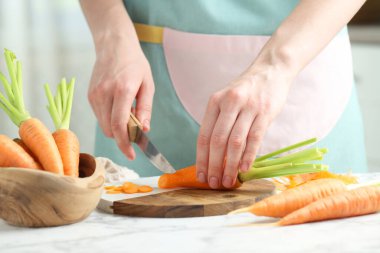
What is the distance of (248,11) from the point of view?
183cm

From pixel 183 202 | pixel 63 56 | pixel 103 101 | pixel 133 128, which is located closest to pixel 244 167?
pixel 183 202

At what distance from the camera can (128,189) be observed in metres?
1.41

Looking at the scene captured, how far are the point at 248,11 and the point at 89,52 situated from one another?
6.12 feet

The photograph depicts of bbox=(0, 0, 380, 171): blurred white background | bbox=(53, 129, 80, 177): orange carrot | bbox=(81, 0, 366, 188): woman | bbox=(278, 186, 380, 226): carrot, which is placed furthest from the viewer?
bbox=(0, 0, 380, 171): blurred white background

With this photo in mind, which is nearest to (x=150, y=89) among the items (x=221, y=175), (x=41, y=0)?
(x=221, y=175)

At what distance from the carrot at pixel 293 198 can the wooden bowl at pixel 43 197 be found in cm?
24

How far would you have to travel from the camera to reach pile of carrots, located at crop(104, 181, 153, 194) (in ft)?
4.61

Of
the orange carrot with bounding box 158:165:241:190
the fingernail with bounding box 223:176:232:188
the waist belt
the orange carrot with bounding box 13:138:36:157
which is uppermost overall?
the waist belt

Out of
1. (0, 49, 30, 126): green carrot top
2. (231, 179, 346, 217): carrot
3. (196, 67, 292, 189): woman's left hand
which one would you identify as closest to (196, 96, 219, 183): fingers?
(196, 67, 292, 189): woman's left hand

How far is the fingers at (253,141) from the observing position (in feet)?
4.58

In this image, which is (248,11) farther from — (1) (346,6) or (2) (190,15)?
(1) (346,6)

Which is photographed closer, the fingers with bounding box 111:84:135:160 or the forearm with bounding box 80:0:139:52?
the fingers with bounding box 111:84:135:160

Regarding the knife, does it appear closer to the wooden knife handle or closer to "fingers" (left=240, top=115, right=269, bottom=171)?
the wooden knife handle

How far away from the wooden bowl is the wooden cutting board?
0.39 feet
